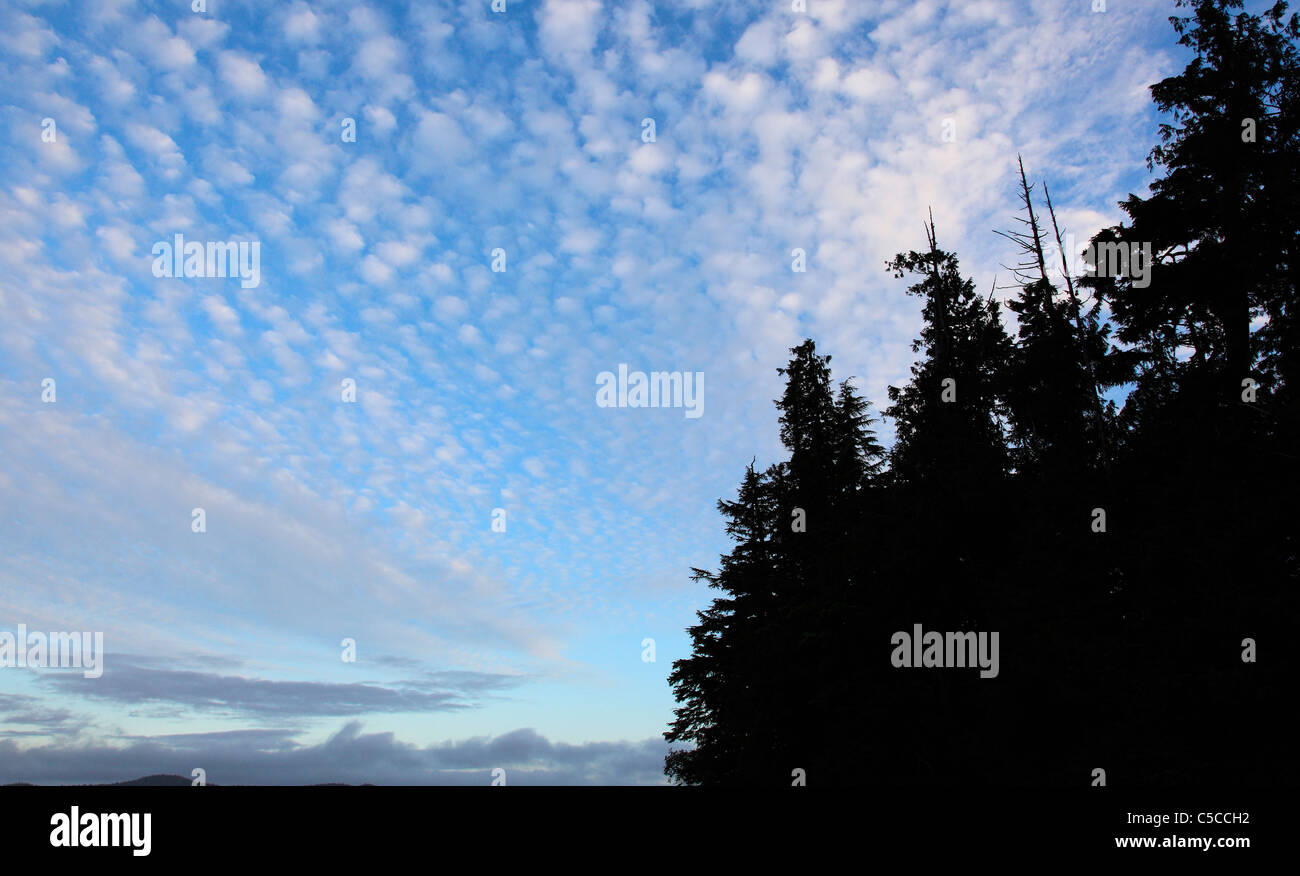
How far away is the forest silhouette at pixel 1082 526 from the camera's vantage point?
13797 millimetres

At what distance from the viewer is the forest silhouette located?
1380cm

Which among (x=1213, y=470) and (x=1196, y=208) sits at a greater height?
(x=1196, y=208)

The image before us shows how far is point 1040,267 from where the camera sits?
91.4 ft

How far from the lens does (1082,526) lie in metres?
19.3
